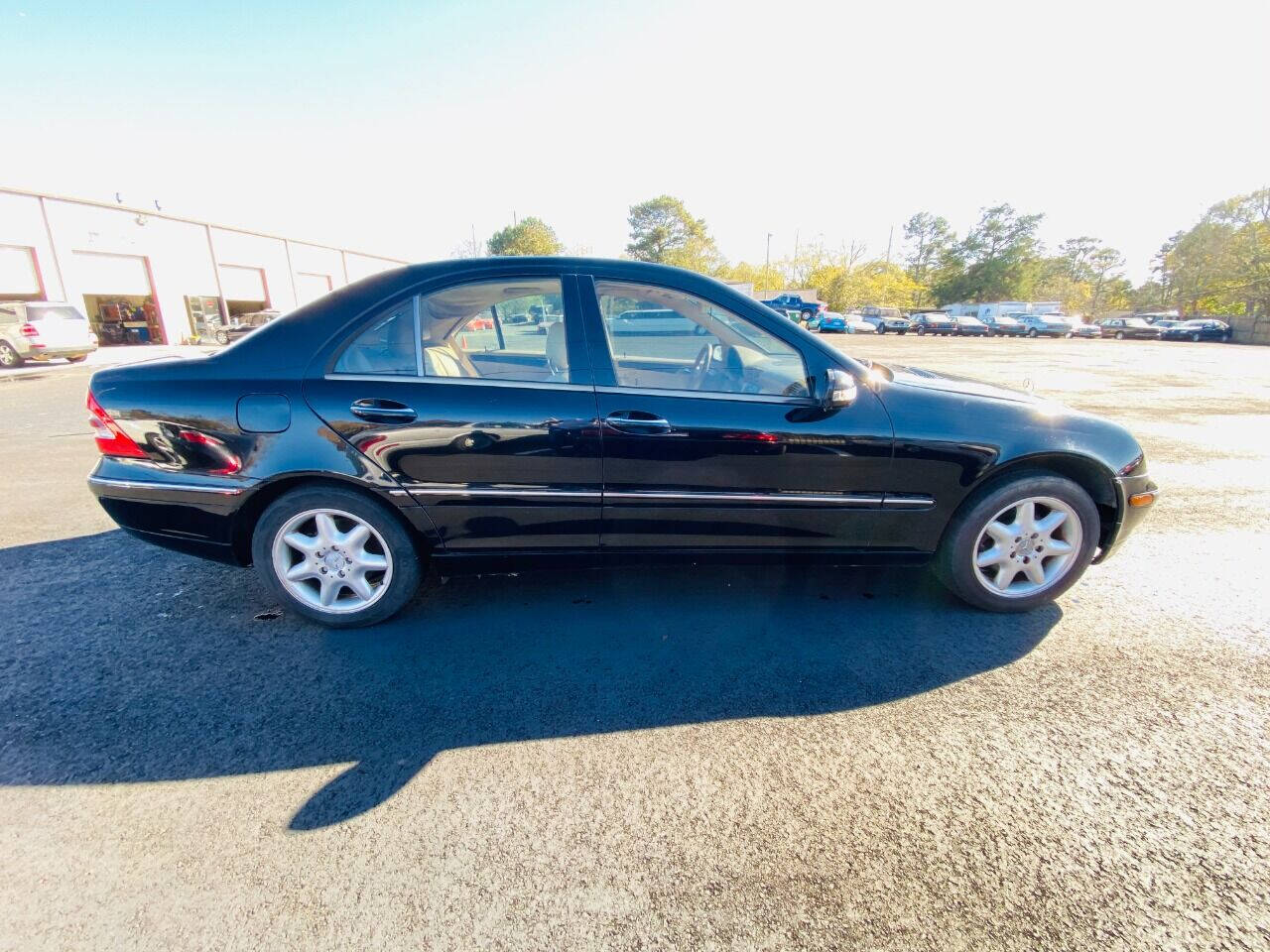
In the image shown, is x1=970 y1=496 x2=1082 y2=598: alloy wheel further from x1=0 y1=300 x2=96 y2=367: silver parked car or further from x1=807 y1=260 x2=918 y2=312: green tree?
x1=807 y1=260 x2=918 y2=312: green tree

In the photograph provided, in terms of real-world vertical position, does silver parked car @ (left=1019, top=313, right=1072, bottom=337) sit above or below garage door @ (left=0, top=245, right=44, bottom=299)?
below

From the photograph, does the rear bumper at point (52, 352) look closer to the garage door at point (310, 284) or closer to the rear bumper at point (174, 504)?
the garage door at point (310, 284)

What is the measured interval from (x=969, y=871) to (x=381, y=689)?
6.84ft

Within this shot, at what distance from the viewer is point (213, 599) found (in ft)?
9.67

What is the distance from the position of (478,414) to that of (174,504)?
148 centimetres

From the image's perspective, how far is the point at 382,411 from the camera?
243 centimetres

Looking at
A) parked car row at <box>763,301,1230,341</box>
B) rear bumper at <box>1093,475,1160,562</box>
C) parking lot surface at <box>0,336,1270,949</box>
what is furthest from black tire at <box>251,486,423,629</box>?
A: parked car row at <box>763,301,1230,341</box>

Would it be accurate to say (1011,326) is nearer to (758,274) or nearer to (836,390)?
(758,274)

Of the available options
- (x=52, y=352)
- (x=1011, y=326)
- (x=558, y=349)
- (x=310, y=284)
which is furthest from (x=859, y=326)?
(x=558, y=349)

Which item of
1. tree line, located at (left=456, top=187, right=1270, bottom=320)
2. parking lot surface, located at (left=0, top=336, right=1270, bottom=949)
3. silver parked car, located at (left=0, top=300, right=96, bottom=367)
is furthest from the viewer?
tree line, located at (left=456, top=187, right=1270, bottom=320)

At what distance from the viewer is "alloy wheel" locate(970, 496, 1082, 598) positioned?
8.88 ft

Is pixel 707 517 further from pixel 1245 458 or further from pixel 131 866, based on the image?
pixel 1245 458

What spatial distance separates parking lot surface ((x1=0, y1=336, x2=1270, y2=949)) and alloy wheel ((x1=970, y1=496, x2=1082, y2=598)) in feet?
0.67

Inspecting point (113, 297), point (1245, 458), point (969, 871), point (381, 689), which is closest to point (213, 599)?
point (381, 689)
